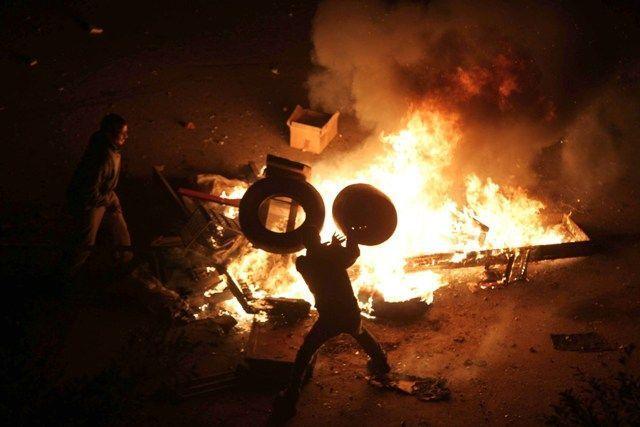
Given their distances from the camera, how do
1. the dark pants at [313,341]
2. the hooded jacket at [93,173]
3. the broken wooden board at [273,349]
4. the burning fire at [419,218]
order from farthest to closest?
the burning fire at [419,218] < the hooded jacket at [93,173] < the broken wooden board at [273,349] < the dark pants at [313,341]

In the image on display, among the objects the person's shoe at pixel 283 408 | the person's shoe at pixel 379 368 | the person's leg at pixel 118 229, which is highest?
the person's leg at pixel 118 229

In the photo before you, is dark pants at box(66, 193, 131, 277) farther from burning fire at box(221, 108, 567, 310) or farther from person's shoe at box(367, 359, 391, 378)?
person's shoe at box(367, 359, 391, 378)

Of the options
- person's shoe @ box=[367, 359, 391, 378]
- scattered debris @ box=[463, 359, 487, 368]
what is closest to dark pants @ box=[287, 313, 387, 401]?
person's shoe @ box=[367, 359, 391, 378]

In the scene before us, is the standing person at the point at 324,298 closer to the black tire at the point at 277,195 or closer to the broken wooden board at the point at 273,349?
the broken wooden board at the point at 273,349

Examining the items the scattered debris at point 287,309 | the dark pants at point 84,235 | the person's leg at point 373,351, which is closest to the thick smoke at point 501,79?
the scattered debris at point 287,309

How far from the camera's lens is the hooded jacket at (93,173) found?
6078mm

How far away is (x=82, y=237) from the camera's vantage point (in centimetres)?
632

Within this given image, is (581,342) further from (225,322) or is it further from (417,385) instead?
(225,322)

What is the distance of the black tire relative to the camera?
642 centimetres

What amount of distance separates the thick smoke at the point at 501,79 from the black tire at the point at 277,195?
3.36 m

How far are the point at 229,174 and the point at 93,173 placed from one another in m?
2.96

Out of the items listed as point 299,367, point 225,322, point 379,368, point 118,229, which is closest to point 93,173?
point 118,229

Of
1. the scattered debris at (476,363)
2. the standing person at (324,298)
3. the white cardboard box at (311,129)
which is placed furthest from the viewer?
the white cardboard box at (311,129)

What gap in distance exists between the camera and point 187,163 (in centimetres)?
892
